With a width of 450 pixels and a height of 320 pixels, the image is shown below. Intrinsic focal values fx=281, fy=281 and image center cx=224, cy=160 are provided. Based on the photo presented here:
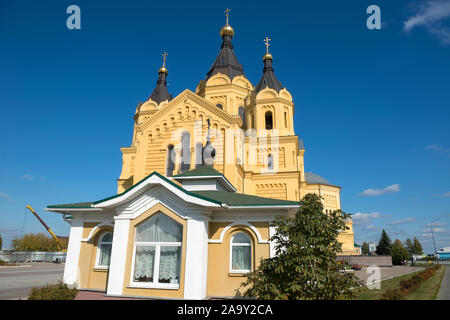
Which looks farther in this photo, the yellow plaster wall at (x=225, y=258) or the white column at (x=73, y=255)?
the white column at (x=73, y=255)

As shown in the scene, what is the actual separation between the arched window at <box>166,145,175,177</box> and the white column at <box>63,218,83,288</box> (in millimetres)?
9452

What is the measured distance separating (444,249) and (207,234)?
158961 millimetres

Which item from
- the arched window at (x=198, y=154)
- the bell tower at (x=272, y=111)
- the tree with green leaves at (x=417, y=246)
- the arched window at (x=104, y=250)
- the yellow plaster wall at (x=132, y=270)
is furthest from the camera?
the tree with green leaves at (x=417, y=246)

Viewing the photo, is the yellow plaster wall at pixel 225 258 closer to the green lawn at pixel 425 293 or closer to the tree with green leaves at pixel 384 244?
the green lawn at pixel 425 293

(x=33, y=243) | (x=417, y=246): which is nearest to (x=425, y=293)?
(x=33, y=243)

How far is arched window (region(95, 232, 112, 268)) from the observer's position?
480 inches

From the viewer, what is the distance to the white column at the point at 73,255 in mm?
12047

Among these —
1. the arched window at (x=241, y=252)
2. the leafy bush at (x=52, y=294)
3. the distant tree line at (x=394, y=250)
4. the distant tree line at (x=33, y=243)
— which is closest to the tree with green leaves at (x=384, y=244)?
the distant tree line at (x=394, y=250)

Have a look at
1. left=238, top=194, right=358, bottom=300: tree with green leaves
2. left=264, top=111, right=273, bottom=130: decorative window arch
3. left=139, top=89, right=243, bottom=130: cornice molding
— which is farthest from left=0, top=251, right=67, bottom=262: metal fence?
left=238, top=194, right=358, bottom=300: tree with green leaves

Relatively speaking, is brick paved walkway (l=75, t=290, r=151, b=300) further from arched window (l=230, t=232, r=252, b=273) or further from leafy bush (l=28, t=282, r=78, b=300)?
arched window (l=230, t=232, r=252, b=273)

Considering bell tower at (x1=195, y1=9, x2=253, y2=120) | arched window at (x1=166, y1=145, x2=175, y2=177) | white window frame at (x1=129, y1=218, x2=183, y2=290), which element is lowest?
white window frame at (x1=129, y1=218, x2=183, y2=290)

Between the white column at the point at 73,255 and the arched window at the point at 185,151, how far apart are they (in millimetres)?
9722

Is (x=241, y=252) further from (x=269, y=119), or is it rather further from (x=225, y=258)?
(x=269, y=119)
